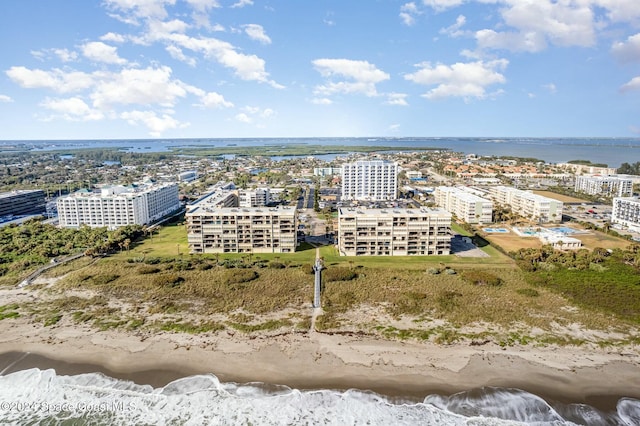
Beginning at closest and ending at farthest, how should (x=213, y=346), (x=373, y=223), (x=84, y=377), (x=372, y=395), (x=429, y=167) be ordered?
(x=372, y=395) < (x=84, y=377) < (x=213, y=346) < (x=373, y=223) < (x=429, y=167)

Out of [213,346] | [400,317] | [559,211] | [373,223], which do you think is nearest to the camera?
[213,346]

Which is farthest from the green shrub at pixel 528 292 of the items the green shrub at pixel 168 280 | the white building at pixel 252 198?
the white building at pixel 252 198

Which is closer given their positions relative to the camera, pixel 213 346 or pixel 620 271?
pixel 213 346

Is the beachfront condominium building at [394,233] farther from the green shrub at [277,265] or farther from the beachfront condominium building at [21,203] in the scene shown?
the beachfront condominium building at [21,203]

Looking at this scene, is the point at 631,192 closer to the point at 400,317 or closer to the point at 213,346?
the point at 400,317

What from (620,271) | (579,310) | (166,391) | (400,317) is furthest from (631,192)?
(166,391)

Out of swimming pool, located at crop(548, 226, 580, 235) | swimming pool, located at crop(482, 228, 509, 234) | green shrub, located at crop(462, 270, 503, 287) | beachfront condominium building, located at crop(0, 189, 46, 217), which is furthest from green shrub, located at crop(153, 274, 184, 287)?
swimming pool, located at crop(548, 226, 580, 235)
